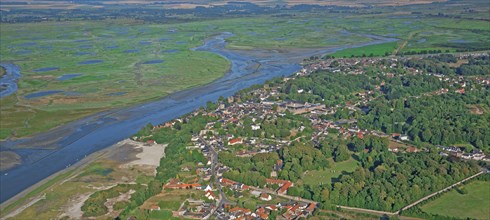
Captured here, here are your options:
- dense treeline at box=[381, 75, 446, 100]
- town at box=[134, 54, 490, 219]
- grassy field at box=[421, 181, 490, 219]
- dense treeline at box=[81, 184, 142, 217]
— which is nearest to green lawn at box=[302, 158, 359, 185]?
town at box=[134, 54, 490, 219]

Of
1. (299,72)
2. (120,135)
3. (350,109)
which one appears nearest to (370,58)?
(299,72)

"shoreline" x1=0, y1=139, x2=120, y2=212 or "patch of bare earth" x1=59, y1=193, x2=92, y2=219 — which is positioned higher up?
"patch of bare earth" x1=59, y1=193, x2=92, y2=219

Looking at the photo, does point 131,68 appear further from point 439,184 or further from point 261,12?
point 261,12

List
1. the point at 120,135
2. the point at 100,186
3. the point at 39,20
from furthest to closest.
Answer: the point at 39,20, the point at 120,135, the point at 100,186

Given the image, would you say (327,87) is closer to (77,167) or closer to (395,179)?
(395,179)

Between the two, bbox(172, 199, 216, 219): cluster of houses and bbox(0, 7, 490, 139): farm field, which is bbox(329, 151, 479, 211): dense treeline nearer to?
bbox(172, 199, 216, 219): cluster of houses

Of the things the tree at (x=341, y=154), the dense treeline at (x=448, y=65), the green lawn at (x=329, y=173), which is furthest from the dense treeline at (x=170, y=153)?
the dense treeline at (x=448, y=65)
